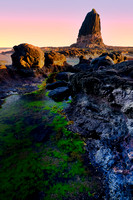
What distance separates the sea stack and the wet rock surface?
123070mm

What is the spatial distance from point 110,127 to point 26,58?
19.8 m

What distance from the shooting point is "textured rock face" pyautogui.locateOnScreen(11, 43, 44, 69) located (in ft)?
63.5

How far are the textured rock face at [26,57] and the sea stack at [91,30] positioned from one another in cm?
10752

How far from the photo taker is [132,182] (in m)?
3.09

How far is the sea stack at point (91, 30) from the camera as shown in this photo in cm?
11465

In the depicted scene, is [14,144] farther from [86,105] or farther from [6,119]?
[86,105]

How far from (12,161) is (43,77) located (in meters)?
18.1

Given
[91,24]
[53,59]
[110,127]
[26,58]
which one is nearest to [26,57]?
[26,58]

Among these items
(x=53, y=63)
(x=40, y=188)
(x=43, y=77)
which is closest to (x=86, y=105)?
(x=40, y=188)

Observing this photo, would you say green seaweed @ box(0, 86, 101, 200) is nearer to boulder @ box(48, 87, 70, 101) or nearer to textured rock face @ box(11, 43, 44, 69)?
boulder @ box(48, 87, 70, 101)

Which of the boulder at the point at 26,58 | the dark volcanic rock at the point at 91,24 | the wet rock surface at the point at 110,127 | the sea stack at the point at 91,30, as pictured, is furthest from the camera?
the dark volcanic rock at the point at 91,24

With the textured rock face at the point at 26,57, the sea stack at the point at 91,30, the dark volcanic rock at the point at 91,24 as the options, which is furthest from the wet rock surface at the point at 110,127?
the dark volcanic rock at the point at 91,24

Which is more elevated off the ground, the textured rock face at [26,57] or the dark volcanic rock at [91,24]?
the dark volcanic rock at [91,24]

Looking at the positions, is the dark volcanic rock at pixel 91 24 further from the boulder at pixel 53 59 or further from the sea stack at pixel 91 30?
the boulder at pixel 53 59
